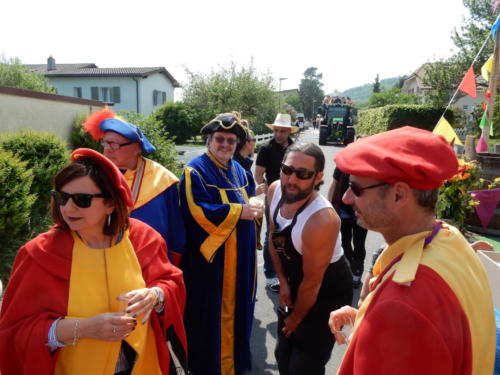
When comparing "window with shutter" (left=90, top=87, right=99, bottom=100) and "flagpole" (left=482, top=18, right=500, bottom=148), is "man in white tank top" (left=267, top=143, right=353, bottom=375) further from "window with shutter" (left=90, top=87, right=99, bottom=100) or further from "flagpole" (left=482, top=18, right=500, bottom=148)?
"window with shutter" (left=90, top=87, right=99, bottom=100)

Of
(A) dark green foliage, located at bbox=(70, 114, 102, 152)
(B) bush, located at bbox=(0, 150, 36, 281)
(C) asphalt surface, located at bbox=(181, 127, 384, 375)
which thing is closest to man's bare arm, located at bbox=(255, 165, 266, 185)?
(C) asphalt surface, located at bbox=(181, 127, 384, 375)

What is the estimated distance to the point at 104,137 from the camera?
8.51ft

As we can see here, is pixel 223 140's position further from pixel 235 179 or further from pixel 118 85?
pixel 118 85

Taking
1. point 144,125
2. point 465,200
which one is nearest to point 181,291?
point 465,200

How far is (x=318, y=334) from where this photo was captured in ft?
6.91

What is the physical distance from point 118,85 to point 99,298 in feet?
105

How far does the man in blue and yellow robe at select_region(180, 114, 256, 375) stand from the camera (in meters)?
2.69

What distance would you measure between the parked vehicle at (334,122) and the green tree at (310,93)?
69.6 m

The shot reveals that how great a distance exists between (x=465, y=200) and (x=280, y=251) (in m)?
4.30

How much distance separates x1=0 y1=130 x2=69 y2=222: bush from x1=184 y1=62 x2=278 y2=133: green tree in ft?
61.4

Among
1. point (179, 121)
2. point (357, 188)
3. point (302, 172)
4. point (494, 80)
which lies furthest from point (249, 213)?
point (179, 121)

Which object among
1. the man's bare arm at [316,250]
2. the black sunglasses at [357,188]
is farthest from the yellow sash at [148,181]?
the black sunglasses at [357,188]

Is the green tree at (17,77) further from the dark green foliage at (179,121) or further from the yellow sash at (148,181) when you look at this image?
the yellow sash at (148,181)

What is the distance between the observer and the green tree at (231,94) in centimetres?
2447
